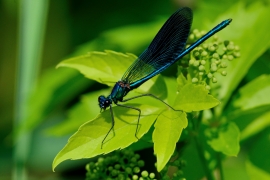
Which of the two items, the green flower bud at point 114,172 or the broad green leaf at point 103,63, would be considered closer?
the green flower bud at point 114,172

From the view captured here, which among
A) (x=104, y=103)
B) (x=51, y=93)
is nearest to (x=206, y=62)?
(x=104, y=103)

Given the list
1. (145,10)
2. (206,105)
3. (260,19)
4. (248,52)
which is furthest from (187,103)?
(145,10)

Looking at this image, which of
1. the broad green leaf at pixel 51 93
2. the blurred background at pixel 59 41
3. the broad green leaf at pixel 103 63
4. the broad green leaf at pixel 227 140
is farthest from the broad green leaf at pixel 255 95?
the broad green leaf at pixel 51 93

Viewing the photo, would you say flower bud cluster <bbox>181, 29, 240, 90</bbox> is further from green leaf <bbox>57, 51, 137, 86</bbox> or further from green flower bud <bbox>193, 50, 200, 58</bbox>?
green leaf <bbox>57, 51, 137, 86</bbox>

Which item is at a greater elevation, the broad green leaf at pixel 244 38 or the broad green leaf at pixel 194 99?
the broad green leaf at pixel 244 38

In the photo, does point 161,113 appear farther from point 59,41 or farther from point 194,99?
point 59,41

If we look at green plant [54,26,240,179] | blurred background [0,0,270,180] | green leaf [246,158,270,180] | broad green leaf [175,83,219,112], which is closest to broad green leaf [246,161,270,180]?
green leaf [246,158,270,180]

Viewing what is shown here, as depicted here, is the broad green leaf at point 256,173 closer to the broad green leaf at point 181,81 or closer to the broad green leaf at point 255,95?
the broad green leaf at point 255,95

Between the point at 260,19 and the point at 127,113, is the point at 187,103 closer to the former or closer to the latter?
the point at 127,113
